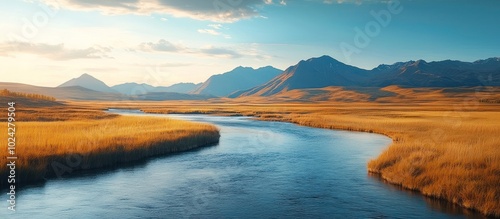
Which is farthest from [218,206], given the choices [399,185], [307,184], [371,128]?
[371,128]

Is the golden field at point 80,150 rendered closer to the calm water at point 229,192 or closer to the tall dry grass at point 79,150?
the tall dry grass at point 79,150

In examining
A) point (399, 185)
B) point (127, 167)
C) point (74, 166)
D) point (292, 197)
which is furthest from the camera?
point (127, 167)

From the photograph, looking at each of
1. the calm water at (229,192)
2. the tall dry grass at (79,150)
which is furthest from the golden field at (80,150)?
the calm water at (229,192)

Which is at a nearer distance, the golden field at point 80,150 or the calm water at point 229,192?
the calm water at point 229,192

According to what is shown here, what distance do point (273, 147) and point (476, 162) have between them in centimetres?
2198

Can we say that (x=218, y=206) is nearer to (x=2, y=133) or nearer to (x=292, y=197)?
(x=292, y=197)

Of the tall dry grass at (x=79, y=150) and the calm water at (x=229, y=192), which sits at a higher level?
the tall dry grass at (x=79, y=150)

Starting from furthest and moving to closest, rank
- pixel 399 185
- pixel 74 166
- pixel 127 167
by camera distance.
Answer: pixel 127 167 → pixel 74 166 → pixel 399 185

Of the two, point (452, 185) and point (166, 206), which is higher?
point (452, 185)

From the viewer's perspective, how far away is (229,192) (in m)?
22.2

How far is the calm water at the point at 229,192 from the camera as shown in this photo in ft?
59.8

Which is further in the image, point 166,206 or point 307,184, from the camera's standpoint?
point 307,184

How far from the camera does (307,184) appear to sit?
24188mm

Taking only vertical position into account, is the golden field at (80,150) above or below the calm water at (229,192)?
above
